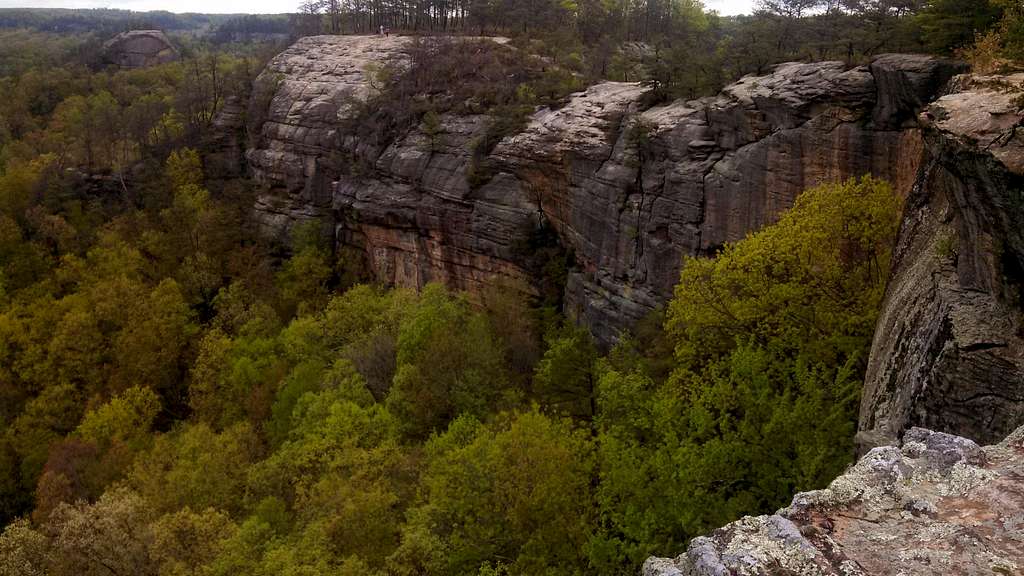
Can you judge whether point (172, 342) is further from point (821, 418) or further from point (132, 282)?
point (821, 418)

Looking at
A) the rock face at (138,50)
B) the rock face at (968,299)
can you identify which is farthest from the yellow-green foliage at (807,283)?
the rock face at (138,50)

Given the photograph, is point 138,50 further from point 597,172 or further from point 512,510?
point 512,510

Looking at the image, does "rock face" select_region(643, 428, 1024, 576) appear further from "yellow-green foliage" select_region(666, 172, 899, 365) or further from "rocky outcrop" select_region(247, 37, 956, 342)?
"rocky outcrop" select_region(247, 37, 956, 342)

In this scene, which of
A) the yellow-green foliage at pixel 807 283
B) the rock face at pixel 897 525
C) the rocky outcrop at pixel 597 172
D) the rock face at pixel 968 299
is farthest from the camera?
the rocky outcrop at pixel 597 172

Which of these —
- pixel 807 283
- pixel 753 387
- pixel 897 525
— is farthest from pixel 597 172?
pixel 897 525

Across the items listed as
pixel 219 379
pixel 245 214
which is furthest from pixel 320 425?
pixel 245 214

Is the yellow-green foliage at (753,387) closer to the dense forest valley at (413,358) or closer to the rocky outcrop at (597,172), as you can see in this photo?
the dense forest valley at (413,358)
